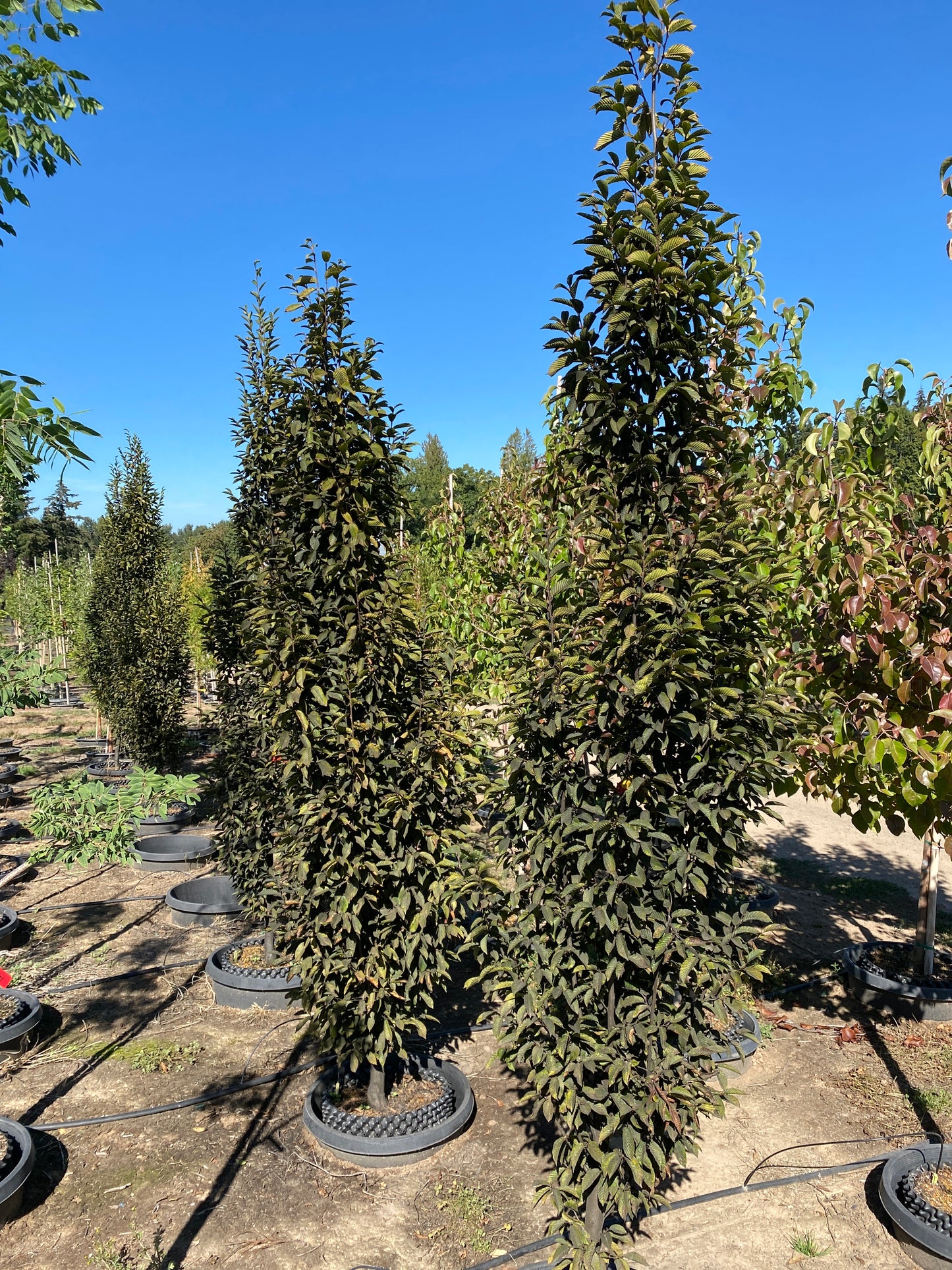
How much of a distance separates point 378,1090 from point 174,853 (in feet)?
18.1

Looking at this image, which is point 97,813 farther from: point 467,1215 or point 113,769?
point 113,769

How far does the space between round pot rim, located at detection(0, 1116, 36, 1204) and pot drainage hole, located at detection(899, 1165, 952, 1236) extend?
4.17 meters

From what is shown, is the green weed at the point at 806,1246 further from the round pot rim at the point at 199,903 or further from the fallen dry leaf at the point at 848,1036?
the round pot rim at the point at 199,903

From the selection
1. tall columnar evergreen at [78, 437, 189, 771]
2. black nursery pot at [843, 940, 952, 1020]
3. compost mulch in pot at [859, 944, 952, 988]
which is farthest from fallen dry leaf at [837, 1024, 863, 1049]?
tall columnar evergreen at [78, 437, 189, 771]

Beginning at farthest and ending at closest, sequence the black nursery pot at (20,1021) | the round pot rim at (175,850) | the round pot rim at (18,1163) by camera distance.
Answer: the round pot rim at (175,850) < the black nursery pot at (20,1021) < the round pot rim at (18,1163)

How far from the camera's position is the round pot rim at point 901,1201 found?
3.45m

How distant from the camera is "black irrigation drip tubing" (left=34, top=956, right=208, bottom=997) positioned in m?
6.31

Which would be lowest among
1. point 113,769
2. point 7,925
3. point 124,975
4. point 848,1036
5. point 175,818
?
point 848,1036

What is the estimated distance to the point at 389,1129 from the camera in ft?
14.4

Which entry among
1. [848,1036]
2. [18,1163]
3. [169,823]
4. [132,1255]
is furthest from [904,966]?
[169,823]

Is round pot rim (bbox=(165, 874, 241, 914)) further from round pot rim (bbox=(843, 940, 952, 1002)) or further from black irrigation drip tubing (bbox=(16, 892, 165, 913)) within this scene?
round pot rim (bbox=(843, 940, 952, 1002))

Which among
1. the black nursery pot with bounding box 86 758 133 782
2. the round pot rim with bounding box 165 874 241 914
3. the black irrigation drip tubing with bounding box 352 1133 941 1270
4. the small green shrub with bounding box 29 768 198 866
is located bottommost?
the black irrigation drip tubing with bounding box 352 1133 941 1270

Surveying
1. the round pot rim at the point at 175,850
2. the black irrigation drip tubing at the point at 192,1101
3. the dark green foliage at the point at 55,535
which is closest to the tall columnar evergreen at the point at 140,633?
the round pot rim at the point at 175,850

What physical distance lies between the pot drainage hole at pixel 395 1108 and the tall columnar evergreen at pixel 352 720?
0.36 meters
